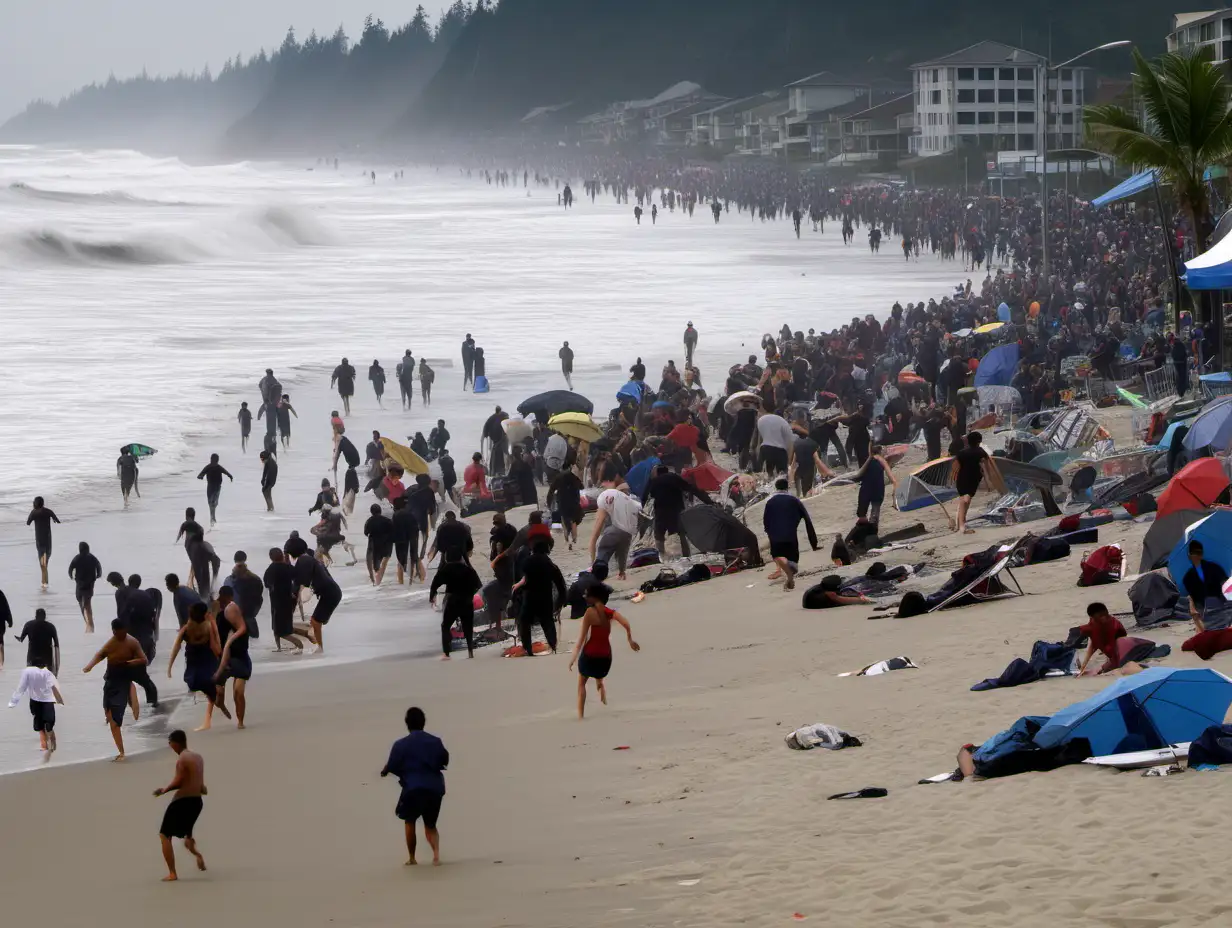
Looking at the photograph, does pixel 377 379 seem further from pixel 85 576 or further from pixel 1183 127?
pixel 85 576

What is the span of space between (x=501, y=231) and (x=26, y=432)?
51.6 meters

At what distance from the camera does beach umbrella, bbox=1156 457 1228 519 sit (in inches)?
461

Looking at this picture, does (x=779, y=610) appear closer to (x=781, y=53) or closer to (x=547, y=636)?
(x=547, y=636)

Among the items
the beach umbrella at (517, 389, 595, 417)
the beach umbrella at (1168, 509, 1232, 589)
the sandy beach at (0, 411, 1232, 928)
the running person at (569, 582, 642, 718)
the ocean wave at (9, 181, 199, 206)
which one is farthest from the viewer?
the ocean wave at (9, 181, 199, 206)

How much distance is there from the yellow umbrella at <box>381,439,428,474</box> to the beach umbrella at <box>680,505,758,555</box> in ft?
17.4

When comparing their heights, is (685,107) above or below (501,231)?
above

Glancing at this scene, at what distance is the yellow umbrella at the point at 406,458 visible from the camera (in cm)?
1978

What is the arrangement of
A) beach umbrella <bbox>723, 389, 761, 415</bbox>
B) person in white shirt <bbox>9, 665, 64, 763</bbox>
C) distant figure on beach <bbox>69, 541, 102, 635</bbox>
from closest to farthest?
person in white shirt <bbox>9, 665, 64, 763</bbox> < distant figure on beach <bbox>69, 541, 102, 635</bbox> < beach umbrella <bbox>723, 389, 761, 415</bbox>

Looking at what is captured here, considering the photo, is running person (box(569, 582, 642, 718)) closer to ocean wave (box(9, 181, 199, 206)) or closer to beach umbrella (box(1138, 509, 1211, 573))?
beach umbrella (box(1138, 509, 1211, 573))

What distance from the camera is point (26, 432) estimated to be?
2497cm

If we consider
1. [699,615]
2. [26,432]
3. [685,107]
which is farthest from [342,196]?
[699,615]

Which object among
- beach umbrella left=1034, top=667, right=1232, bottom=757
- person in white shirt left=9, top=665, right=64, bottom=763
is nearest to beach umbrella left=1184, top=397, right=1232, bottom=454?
beach umbrella left=1034, top=667, right=1232, bottom=757

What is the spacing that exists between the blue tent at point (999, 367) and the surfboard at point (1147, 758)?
49.7ft

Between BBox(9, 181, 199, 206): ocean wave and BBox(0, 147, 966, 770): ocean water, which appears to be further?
BBox(9, 181, 199, 206): ocean wave
